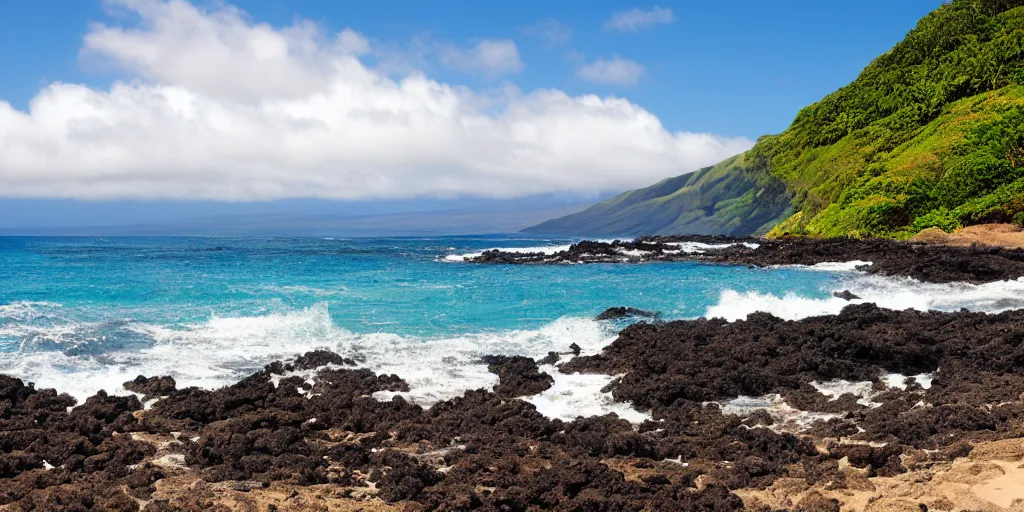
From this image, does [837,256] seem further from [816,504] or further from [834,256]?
[816,504]

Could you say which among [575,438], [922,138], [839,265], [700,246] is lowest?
[575,438]

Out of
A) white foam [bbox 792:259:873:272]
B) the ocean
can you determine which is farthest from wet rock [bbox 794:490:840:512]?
white foam [bbox 792:259:873:272]

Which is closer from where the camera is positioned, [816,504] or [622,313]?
[816,504]

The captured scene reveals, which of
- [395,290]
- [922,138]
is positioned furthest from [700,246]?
[395,290]

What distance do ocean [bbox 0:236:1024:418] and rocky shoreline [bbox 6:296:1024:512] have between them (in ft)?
4.09

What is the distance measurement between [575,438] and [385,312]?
45.3 ft

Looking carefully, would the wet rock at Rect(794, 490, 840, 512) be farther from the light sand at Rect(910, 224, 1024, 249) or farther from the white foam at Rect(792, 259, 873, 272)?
the light sand at Rect(910, 224, 1024, 249)

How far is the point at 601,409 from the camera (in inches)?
492

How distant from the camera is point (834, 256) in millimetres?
38031

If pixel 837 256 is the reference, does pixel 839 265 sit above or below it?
below

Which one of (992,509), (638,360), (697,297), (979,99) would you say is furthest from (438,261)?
(992,509)

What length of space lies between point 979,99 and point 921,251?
2439cm

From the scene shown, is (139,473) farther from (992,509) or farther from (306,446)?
(992,509)

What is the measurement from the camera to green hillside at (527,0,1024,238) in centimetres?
4325
